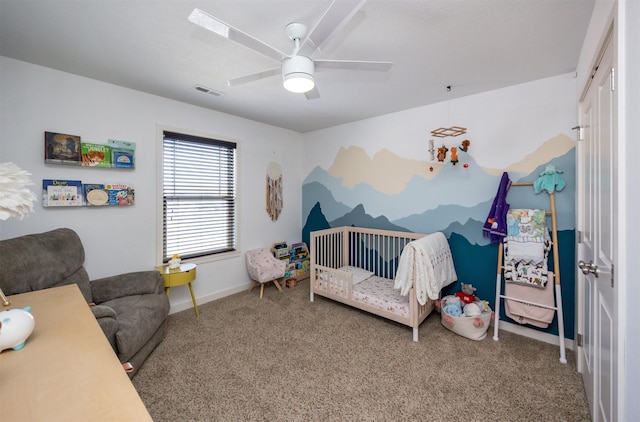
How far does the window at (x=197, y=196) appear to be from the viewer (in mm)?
3047

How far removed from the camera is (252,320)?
2.81 metres

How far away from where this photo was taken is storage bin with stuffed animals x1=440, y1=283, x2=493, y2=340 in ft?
7.88

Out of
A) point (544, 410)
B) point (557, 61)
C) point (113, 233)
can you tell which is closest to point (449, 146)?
point (557, 61)

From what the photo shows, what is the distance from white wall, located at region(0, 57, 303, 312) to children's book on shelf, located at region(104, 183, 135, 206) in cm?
6

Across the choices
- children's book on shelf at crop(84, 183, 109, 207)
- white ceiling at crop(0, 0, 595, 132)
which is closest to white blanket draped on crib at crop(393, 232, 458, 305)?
white ceiling at crop(0, 0, 595, 132)

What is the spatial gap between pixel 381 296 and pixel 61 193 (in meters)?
3.10

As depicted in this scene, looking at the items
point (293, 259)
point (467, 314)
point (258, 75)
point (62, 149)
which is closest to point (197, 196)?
point (62, 149)

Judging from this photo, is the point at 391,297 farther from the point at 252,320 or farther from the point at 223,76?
the point at 223,76

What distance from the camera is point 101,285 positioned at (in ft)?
7.67

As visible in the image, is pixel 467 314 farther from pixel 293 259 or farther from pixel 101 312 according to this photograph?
pixel 101 312

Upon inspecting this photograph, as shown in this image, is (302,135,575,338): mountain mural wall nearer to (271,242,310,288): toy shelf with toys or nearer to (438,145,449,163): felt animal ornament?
(438,145,449,163): felt animal ornament

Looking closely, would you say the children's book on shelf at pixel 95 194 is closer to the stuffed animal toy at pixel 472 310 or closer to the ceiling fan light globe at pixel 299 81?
the ceiling fan light globe at pixel 299 81

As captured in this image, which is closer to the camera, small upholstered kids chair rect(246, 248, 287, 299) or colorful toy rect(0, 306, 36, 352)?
colorful toy rect(0, 306, 36, 352)

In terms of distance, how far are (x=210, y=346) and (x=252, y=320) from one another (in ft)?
1.76
